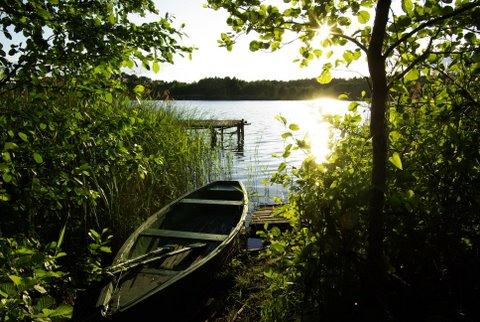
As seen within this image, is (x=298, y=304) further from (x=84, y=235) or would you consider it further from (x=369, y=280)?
(x=84, y=235)

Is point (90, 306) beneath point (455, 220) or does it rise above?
beneath

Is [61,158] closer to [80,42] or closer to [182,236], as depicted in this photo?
[80,42]

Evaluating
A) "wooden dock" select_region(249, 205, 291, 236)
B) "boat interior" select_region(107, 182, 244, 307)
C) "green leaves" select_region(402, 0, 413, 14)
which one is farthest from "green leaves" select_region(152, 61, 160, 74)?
"wooden dock" select_region(249, 205, 291, 236)

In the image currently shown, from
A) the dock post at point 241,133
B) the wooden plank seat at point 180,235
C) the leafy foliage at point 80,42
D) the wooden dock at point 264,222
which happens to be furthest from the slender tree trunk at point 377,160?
the dock post at point 241,133

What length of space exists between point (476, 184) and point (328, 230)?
3.41 feet

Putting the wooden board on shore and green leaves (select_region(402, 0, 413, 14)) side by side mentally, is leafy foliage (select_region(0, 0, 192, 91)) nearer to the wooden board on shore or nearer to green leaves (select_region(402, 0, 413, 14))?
green leaves (select_region(402, 0, 413, 14))

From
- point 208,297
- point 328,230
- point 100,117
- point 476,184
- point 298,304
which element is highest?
point 100,117

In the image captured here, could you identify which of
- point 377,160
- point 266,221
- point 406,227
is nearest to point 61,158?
point 377,160

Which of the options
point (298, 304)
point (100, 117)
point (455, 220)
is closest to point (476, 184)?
point (455, 220)

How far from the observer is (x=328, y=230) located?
93.7 inches

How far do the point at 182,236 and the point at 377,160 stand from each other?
4040 mm

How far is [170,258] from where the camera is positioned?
5504 mm

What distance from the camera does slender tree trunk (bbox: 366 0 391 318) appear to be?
2.26 meters

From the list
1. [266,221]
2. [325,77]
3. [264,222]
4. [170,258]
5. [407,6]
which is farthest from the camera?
[264,222]
